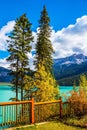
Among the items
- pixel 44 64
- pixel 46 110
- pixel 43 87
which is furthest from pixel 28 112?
pixel 44 64

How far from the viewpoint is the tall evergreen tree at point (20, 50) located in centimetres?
3934

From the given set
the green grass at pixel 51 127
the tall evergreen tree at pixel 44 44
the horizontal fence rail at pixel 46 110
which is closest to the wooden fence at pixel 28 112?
the horizontal fence rail at pixel 46 110

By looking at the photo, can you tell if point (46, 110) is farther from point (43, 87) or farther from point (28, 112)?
point (43, 87)

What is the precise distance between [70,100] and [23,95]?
1981 cm

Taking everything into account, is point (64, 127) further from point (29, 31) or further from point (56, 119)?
point (29, 31)

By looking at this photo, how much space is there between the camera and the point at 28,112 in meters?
18.0

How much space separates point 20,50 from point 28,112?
22.2 meters

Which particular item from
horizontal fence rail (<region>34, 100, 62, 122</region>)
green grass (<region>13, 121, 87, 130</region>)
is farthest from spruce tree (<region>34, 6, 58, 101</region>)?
green grass (<region>13, 121, 87, 130</region>)

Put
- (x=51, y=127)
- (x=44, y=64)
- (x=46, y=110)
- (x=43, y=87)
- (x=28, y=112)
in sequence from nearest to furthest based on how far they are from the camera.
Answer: (x=51, y=127), (x=28, y=112), (x=46, y=110), (x=43, y=87), (x=44, y=64)

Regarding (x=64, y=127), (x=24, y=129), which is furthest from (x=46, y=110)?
(x=24, y=129)

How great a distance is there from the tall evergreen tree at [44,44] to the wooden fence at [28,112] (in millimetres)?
21078

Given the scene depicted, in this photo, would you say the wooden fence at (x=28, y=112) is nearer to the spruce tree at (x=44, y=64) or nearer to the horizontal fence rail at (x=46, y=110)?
the horizontal fence rail at (x=46, y=110)

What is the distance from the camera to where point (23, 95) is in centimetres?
4016

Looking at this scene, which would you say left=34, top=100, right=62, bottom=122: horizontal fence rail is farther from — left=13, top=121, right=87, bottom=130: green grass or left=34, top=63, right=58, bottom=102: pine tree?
left=34, top=63, right=58, bottom=102: pine tree
